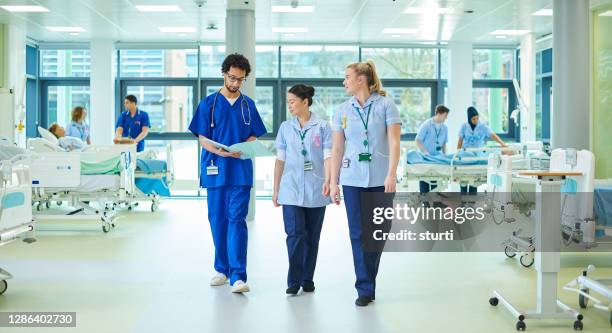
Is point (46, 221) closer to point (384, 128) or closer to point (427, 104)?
point (384, 128)

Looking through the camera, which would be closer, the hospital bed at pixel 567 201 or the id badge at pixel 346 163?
the id badge at pixel 346 163

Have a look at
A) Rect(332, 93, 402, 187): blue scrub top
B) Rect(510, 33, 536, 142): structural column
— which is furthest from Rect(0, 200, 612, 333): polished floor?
Rect(510, 33, 536, 142): structural column

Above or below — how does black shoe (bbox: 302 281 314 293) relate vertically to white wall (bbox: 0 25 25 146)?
below

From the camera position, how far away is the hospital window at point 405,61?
13.8 metres

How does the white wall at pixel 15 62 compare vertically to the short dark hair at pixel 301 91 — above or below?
above

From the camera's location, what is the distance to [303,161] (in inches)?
187

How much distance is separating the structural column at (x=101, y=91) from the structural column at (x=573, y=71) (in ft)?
27.7

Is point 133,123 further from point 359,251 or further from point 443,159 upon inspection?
point 359,251

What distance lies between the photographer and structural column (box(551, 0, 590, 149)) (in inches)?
284

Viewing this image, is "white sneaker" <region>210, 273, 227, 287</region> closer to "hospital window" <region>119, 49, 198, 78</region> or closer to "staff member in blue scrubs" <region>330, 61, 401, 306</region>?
"staff member in blue scrubs" <region>330, 61, 401, 306</region>

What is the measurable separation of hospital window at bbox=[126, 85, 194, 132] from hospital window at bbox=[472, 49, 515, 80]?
5624 mm

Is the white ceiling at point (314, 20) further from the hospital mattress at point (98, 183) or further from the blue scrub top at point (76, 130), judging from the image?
the hospital mattress at point (98, 183)

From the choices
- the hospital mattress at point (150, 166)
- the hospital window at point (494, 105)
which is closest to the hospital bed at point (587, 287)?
the hospital mattress at point (150, 166)

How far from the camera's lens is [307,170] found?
15.5 ft
